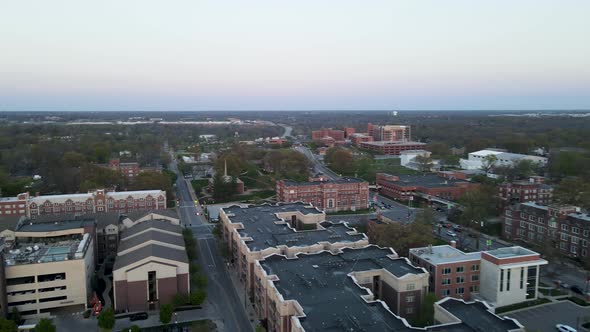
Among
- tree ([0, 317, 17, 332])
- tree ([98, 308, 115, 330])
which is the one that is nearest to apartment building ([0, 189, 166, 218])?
tree ([0, 317, 17, 332])

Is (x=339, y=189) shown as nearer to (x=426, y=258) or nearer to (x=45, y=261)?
(x=426, y=258)

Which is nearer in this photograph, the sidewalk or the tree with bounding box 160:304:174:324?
the tree with bounding box 160:304:174:324

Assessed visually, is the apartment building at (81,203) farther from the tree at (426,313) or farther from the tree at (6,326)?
the tree at (426,313)

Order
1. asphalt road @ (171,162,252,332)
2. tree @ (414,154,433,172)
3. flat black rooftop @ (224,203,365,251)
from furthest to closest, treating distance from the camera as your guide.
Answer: tree @ (414,154,433,172), flat black rooftop @ (224,203,365,251), asphalt road @ (171,162,252,332)

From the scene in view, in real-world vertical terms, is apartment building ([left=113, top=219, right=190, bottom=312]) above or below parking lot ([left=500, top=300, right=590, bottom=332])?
above

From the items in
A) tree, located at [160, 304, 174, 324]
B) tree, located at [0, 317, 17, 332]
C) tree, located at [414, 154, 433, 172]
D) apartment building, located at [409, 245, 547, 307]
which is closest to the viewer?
tree, located at [0, 317, 17, 332]

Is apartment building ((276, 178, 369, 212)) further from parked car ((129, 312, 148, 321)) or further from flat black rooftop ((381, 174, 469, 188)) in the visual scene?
parked car ((129, 312, 148, 321))

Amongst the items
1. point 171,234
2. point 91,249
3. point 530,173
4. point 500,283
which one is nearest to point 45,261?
point 91,249
